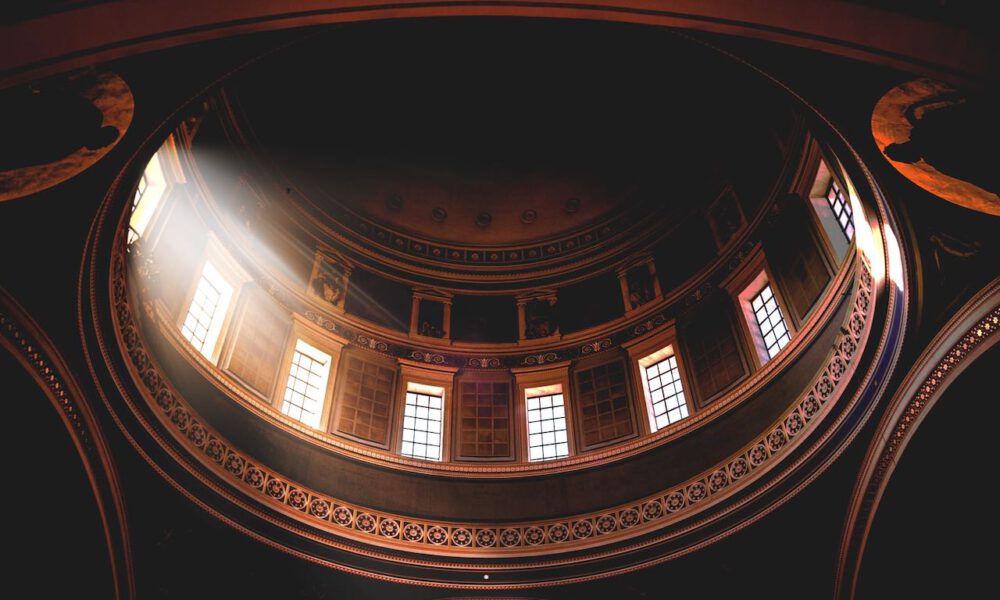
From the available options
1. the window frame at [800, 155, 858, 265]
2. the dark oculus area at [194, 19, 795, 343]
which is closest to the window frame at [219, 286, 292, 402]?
the dark oculus area at [194, 19, 795, 343]

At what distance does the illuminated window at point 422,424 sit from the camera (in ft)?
60.5

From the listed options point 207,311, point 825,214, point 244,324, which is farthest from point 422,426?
point 825,214

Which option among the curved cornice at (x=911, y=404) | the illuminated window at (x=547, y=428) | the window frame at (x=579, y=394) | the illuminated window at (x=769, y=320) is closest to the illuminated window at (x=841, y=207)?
the illuminated window at (x=769, y=320)

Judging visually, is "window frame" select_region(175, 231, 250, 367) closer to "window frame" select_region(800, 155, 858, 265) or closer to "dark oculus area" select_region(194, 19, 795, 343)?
"dark oculus area" select_region(194, 19, 795, 343)

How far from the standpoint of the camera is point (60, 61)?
7.51 metres

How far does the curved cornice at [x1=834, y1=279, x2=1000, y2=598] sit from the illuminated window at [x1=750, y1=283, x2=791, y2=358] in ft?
13.6

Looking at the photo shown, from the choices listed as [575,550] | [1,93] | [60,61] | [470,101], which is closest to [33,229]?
[1,93]

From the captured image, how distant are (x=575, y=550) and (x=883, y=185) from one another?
8.86m

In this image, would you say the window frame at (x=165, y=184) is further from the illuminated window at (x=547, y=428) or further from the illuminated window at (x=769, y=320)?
the illuminated window at (x=769, y=320)

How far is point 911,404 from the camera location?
38.2ft

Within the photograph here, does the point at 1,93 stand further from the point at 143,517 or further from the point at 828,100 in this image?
the point at 828,100

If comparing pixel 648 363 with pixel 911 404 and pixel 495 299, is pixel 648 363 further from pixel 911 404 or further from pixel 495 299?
pixel 911 404

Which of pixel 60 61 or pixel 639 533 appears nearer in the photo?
pixel 60 61

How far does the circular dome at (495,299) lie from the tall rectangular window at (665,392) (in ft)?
0.22
